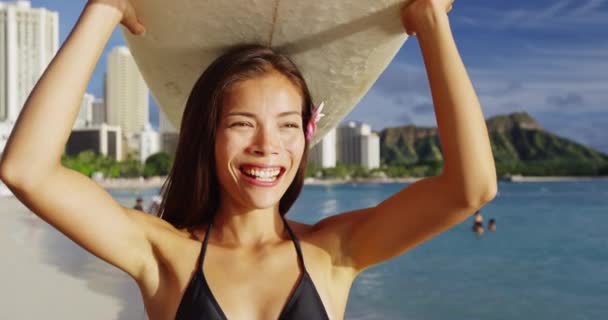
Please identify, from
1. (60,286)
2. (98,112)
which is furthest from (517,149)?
(60,286)

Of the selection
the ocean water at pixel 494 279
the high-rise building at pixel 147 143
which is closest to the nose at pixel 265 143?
the ocean water at pixel 494 279

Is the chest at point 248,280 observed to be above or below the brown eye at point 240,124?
below

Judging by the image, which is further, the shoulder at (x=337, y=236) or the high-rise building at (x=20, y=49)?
the high-rise building at (x=20, y=49)

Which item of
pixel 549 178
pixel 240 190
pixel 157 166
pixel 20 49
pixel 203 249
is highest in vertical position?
pixel 20 49

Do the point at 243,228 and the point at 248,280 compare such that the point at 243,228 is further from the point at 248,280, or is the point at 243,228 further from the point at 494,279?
the point at 494,279

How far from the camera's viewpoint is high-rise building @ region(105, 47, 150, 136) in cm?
10881

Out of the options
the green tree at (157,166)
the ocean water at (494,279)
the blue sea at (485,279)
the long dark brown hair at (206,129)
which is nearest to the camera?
the long dark brown hair at (206,129)

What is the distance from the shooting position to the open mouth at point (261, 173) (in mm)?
1492

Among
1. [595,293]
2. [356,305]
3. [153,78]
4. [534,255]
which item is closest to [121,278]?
[356,305]

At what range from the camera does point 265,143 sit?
4.83ft

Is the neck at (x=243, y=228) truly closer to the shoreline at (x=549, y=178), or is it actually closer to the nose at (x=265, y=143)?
the nose at (x=265, y=143)

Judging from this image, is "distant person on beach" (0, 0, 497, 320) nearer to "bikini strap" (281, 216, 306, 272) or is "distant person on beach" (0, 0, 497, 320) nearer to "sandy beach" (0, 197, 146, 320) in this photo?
"bikini strap" (281, 216, 306, 272)

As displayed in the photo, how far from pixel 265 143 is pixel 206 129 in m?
0.16

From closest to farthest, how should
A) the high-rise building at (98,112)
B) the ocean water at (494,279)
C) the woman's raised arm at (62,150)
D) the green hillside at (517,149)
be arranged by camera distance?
1. the woman's raised arm at (62,150)
2. the ocean water at (494,279)
3. the green hillside at (517,149)
4. the high-rise building at (98,112)
